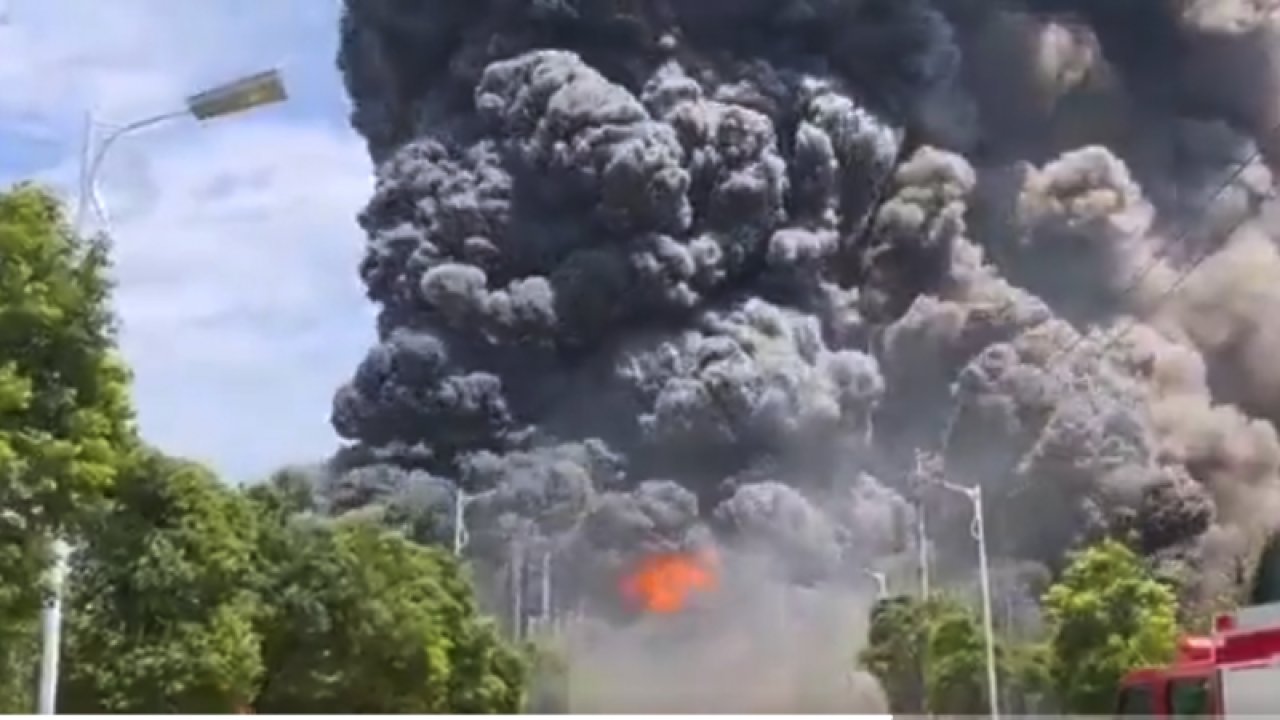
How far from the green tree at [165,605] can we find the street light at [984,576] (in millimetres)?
4648

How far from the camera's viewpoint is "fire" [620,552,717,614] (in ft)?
35.0

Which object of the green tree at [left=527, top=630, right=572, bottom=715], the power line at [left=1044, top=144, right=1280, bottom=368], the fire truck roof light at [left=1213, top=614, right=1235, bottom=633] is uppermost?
the power line at [left=1044, top=144, right=1280, bottom=368]

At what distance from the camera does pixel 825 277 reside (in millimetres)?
12891

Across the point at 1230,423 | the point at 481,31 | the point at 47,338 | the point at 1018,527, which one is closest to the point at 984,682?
the point at 1018,527

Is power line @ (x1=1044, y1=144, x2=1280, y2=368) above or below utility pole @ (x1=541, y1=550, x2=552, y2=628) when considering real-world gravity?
above

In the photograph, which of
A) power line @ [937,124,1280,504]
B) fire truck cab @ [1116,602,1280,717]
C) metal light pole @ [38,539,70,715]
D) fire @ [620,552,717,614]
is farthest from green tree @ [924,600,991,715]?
metal light pole @ [38,539,70,715]

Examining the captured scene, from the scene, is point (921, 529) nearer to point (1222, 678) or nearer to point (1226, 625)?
point (1226, 625)

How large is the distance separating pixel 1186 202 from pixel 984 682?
13.3 feet

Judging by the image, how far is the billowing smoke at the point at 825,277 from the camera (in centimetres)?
1166

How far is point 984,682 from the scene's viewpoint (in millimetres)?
10945

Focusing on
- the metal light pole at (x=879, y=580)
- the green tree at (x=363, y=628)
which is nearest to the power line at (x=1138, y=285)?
the metal light pole at (x=879, y=580)

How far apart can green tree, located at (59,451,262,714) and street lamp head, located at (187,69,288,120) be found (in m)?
1.32

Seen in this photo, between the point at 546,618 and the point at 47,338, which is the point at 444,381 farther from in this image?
the point at 47,338

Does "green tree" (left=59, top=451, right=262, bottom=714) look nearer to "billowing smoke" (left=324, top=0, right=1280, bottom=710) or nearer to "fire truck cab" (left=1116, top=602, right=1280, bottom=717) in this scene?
"fire truck cab" (left=1116, top=602, right=1280, bottom=717)
